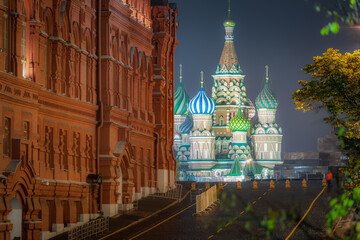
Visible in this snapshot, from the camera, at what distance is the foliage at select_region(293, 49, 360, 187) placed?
38.3m

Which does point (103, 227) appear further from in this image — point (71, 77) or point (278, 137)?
point (278, 137)

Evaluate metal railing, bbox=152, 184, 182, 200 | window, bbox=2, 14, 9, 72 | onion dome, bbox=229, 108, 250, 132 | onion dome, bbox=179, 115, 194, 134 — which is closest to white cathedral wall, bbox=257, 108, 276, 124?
onion dome, bbox=229, 108, 250, 132

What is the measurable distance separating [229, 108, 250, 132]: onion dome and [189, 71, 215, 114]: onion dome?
468cm

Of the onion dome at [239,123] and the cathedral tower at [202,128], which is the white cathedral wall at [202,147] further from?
the onion dome at [239,123]

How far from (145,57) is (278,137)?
122 m

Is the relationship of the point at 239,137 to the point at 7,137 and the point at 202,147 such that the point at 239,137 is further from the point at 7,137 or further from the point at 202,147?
the point at 7,137

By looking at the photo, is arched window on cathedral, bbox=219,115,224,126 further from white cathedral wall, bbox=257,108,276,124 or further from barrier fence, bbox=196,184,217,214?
barrier fence, bbox=196,184,217,214

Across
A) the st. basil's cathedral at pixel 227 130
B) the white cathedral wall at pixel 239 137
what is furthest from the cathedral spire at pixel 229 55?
the white cathedral wall at pixel 239 137

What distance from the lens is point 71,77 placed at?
1838 inches

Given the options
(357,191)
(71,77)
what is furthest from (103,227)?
(357,191)

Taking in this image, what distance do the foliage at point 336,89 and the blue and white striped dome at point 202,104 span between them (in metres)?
130

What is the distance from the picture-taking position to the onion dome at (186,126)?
188750 mm

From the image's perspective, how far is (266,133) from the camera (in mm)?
182625

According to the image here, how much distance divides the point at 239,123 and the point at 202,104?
8.08m
